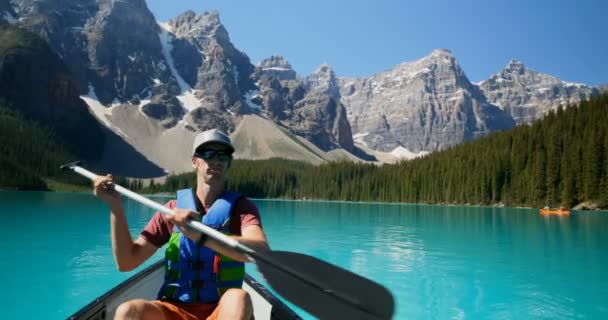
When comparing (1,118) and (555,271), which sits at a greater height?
(1,118)

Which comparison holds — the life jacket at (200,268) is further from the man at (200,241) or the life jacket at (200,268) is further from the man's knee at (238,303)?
the man's knee at (238,303)

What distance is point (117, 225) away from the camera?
3695 millimetres

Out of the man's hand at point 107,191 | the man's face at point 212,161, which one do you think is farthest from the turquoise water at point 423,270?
the man's hand at point 107,191

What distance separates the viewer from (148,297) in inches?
281

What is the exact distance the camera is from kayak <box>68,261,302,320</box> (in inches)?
203

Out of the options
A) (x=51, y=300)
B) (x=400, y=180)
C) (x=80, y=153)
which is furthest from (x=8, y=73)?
(x=51, y=300)

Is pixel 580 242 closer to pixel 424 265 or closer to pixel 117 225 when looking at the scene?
pixel 424 265

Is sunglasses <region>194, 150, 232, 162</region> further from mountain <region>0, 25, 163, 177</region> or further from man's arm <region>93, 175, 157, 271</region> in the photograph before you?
mountain <region>0, 25, 163, 177</region>

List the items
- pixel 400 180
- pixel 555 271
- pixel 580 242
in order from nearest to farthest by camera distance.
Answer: pixel 555 271, pixel 580 242, pixel 400 180

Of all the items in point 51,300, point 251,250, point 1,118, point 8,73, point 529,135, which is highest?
point 8,73

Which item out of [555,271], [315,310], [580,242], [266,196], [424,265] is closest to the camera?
→ [315,310]

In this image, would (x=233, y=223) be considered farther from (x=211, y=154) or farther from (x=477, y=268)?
(x=477, y=268)

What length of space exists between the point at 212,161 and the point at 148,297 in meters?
4.13

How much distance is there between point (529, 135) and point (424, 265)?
87.6 meters
